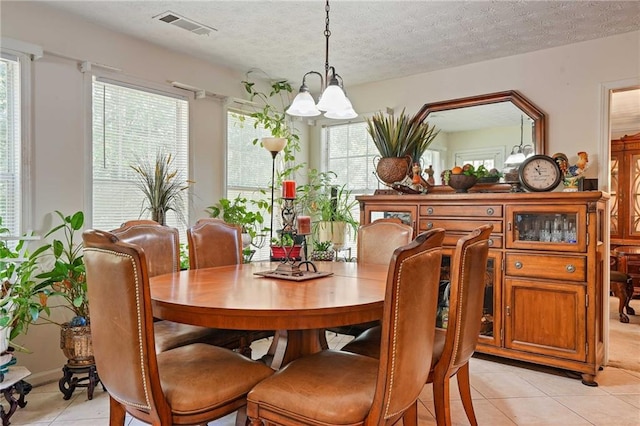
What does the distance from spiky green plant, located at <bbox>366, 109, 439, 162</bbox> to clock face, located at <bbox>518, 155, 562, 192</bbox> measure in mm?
970

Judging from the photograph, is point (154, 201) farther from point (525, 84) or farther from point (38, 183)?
point (525, 84)

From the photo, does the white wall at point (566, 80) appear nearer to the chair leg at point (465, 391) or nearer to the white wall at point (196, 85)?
the white wall at point (196, 85)

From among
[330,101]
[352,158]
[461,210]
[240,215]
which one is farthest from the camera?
[352,158]

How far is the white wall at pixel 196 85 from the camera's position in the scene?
293cm

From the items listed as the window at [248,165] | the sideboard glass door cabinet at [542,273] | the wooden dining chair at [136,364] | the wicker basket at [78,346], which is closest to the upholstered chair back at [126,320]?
the wooden dining chair at [136,364]

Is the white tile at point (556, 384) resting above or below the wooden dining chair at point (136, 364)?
below

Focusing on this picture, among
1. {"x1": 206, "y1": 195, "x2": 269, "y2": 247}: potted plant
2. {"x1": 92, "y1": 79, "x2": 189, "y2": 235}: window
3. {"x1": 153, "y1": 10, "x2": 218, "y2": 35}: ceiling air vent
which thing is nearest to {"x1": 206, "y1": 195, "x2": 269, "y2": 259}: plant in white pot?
{"x1": 206, "y1": 195, "x2": 269, "y2": 247}: potted plant

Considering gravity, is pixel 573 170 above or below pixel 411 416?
above

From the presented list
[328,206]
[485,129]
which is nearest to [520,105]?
[485,129]

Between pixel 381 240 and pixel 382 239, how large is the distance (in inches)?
0.4

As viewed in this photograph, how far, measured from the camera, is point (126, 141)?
3455 mm

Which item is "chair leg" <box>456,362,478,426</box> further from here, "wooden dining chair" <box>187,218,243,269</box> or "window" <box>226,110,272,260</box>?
"window" <box>226,110,272,260</box>

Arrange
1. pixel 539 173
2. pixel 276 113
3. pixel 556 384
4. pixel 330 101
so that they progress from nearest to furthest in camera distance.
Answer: pixel 330 101, pixel 556 384, pixel 539 173, pixel 276 113

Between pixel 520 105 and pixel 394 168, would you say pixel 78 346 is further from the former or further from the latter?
pixel 520 105
